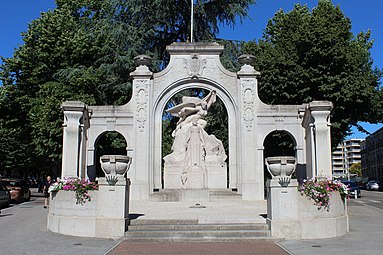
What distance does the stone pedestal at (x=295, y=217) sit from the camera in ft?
37.6

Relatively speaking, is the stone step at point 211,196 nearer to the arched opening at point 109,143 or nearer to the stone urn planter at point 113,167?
the arched opening at point 109,143

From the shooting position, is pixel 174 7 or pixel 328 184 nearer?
pixel 328 184

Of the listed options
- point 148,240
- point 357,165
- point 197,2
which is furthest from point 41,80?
point 357,165

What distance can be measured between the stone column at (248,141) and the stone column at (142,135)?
467cm

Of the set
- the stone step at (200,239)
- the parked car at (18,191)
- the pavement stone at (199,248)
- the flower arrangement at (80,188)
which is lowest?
the pavement stone at (199,248)

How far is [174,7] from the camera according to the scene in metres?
31.2

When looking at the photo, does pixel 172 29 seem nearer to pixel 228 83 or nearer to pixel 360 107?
pixel 228 83

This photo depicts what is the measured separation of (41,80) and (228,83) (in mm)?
14226

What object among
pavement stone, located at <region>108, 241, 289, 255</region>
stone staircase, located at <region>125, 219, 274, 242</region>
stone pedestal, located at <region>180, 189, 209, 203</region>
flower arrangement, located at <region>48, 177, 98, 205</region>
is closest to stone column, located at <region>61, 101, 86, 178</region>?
stone pedestal, located at <region>180, 189, 209, 203</region>

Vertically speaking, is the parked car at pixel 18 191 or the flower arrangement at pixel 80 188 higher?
the flower arrangement at pixel 80 188

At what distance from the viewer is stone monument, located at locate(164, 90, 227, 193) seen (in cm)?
2031

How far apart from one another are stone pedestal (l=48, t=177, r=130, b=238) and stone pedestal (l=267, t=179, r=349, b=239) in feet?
13.7

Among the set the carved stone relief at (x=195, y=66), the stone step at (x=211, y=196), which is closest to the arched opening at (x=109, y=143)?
the stone step at (x=211, y=196)

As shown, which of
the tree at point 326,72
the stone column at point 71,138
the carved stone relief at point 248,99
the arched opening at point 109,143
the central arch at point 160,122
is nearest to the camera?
the stone column at point 71,138
